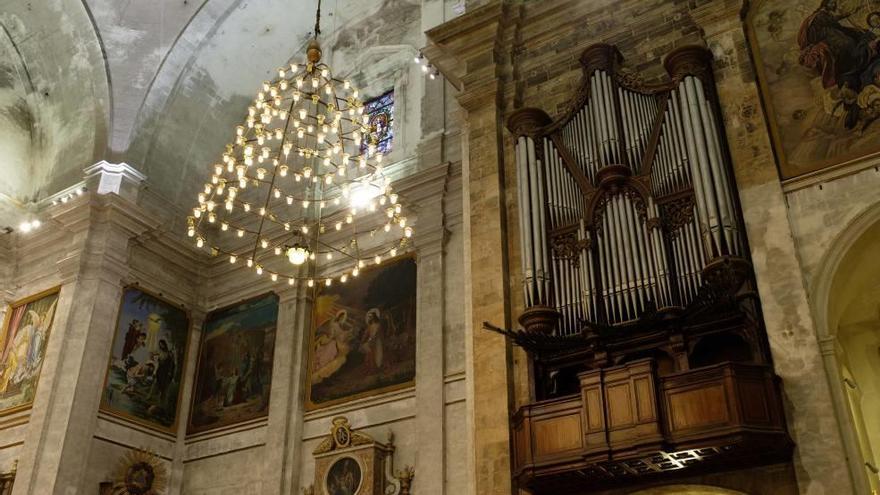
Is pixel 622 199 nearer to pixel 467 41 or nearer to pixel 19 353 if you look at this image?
pixel 467 41

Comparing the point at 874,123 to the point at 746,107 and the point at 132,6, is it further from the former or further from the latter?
the point at 132,6

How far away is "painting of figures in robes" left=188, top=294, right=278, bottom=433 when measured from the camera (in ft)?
48.5

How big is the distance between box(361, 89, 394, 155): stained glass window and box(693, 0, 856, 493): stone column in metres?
7.04

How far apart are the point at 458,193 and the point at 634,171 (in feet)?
15.7

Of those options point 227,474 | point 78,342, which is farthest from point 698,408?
point 78,342

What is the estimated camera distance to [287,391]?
46.4 feet

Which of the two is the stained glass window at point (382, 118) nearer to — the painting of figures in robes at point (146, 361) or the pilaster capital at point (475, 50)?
the pilaster capital at point (475, 50)

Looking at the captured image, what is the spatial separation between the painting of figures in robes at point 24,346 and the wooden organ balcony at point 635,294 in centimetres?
907

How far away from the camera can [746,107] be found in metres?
9.39

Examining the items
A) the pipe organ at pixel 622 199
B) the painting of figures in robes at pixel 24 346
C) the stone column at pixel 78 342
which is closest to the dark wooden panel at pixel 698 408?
the pipe organ at pixel 622 199

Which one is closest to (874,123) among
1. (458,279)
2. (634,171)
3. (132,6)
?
(634,171)

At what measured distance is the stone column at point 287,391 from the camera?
44.2 feet

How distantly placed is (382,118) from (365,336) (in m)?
4.51

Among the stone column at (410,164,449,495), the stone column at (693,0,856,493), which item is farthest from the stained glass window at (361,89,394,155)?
the stone column at (693,0,856,493)
